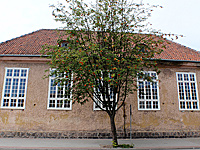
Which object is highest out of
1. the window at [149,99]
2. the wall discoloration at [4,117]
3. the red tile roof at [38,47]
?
the red tile roof at [38,47]

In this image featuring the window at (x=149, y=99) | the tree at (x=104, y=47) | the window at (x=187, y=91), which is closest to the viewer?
the tree at (x=104, y=47)

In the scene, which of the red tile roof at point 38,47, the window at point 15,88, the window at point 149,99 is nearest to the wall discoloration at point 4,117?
the window at point 15,88

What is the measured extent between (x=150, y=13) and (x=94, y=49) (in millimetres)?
3719

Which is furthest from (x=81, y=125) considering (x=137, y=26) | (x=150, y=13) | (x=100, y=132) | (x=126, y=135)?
(x=150, y=13)

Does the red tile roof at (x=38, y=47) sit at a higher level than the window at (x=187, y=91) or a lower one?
higher

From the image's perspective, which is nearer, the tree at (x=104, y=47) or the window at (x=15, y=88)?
the tree at (x=104, y=47)

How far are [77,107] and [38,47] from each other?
5.48m

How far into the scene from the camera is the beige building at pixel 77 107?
12719mm

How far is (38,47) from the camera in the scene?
14172mm

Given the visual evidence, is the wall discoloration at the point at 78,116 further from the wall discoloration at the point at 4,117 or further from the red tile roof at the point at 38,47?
the red tile roof at the point at 38,47

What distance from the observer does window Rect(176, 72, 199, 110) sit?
45.9 ft

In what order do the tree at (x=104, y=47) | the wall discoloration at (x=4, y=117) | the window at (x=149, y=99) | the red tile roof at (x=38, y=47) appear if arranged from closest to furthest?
the tree at (x=104, y=47) < the wall discoloration at (x=4, y=117) < the window at (x=149, y=99) < the red tile roof at (x=38, y=47)

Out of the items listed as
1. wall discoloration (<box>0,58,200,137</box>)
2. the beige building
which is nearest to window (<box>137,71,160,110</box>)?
the beige building

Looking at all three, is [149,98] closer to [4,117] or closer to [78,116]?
[78,116]
